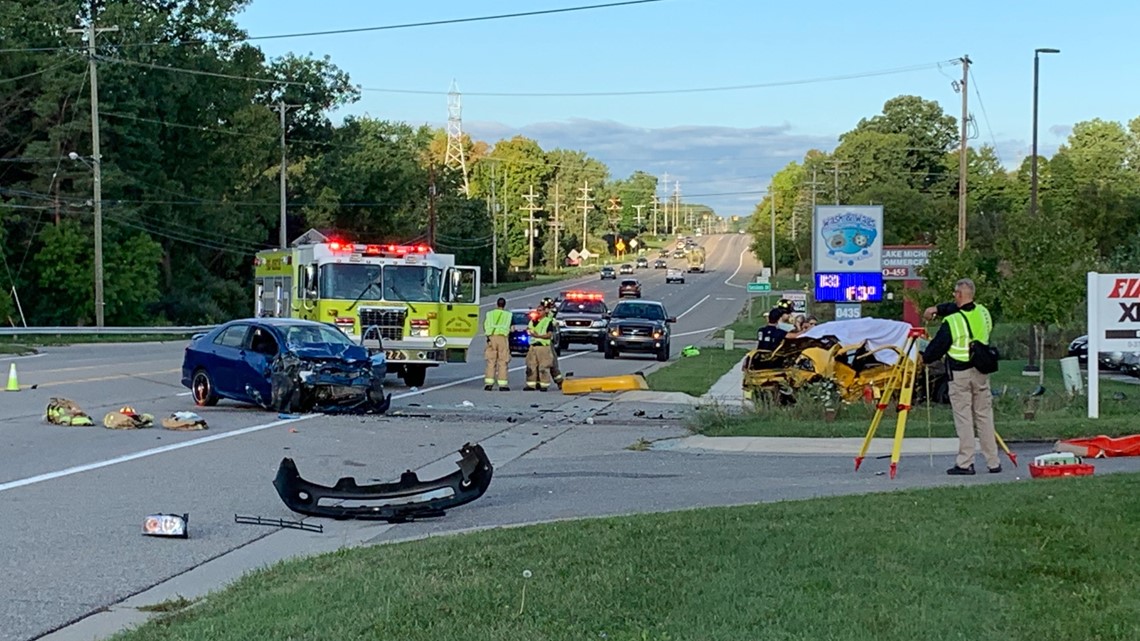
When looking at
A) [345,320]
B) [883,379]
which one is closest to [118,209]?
[345,320]

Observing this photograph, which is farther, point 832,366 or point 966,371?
point 832,366

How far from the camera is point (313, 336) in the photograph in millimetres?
21375

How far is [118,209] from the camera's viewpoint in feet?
212

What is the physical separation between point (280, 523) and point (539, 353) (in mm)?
15708

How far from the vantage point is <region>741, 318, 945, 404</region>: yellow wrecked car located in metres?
20.0

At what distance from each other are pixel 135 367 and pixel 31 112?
3985 centimetres

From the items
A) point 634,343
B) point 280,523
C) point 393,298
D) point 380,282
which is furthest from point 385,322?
point 280,523

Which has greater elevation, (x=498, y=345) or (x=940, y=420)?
(x=498, y=345)

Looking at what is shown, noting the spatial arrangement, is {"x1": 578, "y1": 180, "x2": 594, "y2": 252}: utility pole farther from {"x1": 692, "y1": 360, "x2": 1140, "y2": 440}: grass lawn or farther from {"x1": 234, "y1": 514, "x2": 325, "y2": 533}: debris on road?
{"x1": 234, "y1": 514, "x2": 325, "y2": 533}: debris on road

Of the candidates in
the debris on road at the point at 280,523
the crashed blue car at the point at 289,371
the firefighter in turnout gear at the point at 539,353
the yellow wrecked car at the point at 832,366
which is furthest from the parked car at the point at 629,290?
the debris on road at the point at 280,523

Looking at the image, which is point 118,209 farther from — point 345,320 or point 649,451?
point 649,451

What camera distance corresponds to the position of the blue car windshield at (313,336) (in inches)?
822

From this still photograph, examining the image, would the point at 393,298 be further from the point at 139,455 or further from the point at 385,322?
Answer: the point at 139,455

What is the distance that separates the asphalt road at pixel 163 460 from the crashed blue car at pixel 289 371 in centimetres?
43
